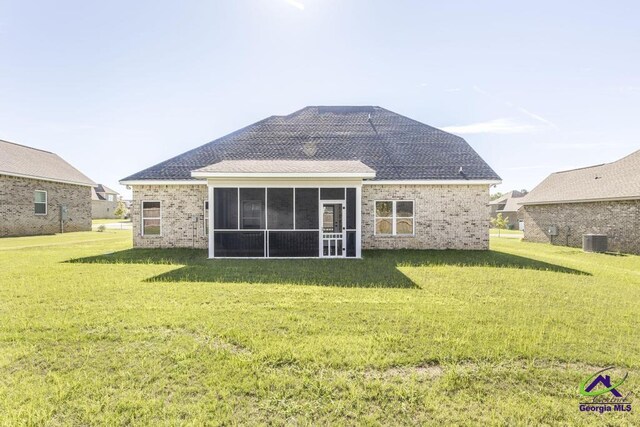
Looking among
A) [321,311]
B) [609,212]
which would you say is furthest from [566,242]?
[321,311]

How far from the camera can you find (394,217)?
1594cm

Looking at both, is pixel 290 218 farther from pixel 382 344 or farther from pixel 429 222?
pixel 382 344

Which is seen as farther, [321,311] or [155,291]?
[155,291]

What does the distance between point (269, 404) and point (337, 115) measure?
65.8 feet

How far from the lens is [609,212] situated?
17.6 metres

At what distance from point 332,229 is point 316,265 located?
2480 mm

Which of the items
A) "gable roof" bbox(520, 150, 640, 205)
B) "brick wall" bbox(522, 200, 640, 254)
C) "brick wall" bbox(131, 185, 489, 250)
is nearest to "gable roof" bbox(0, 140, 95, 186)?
"brick wall" bbox(131, 185, 489, 250)

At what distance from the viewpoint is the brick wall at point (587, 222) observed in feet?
53.9

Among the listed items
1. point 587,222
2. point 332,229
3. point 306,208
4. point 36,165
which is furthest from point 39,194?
point 587,222

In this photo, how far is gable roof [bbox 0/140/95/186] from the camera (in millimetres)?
23125

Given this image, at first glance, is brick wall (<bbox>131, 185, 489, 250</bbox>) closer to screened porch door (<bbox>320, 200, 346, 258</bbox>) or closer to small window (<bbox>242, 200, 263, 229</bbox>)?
screened porch door (<bbox>320, 200, 346, 258</bbox>)

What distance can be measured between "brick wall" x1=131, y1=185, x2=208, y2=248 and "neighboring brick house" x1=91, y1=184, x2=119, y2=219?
49.6 metres

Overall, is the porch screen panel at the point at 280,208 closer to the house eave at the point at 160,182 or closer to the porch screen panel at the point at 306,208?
the porch screen panel at the point at 306,208

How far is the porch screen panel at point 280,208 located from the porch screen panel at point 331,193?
1300 mm
